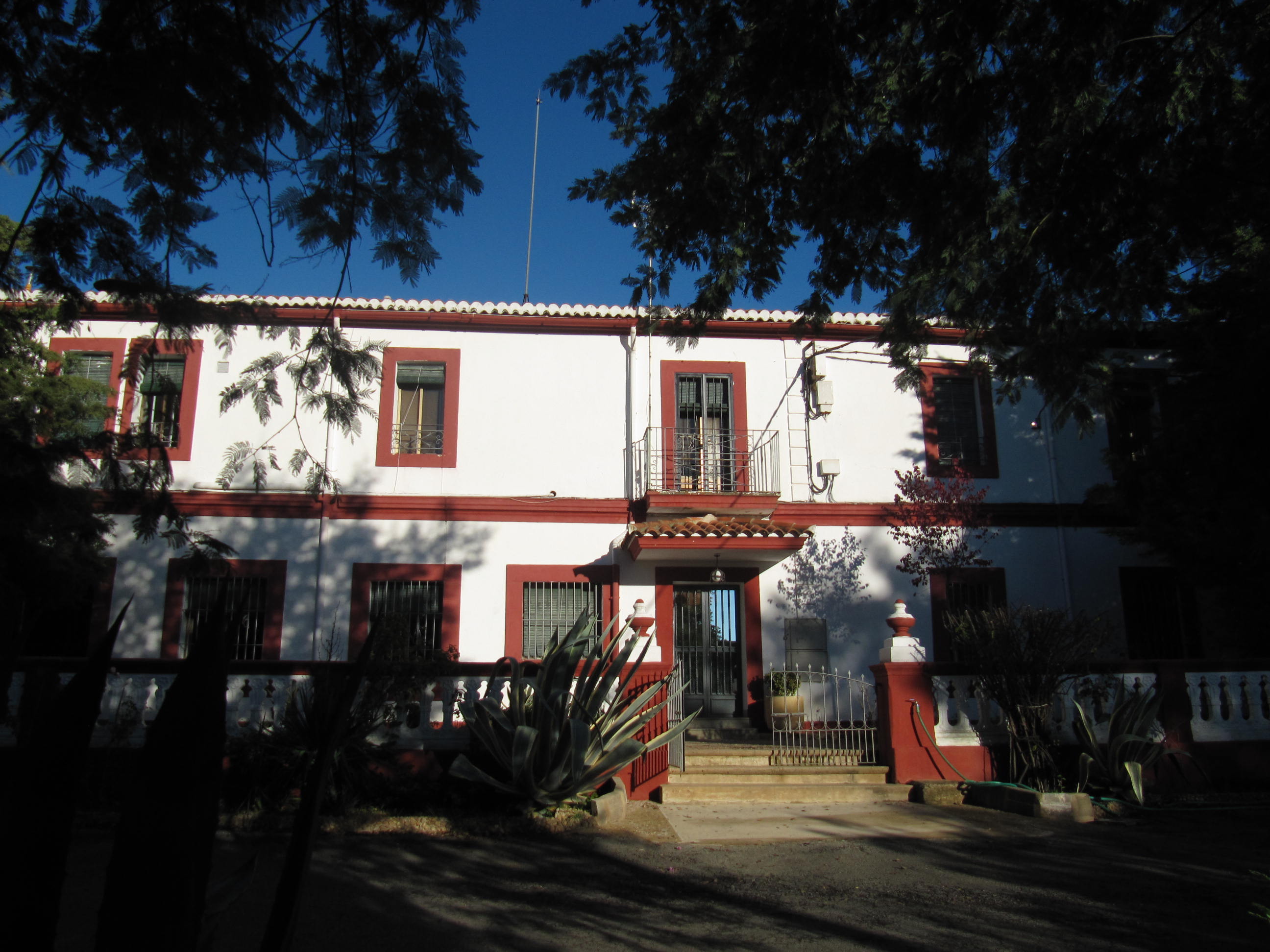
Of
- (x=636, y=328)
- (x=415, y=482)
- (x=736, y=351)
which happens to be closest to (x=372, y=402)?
(x=415, y=482)

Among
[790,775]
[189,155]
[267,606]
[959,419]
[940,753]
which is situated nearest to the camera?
[189,155]

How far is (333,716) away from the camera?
1277mm

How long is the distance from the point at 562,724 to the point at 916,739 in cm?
410

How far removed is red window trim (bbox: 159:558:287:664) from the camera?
12.2 meters

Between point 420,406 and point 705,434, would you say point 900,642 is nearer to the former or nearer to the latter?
point 705,434

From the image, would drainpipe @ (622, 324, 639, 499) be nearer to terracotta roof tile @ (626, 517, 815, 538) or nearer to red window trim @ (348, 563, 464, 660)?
terracotta roof tile @ (626, 517, 815, 538)

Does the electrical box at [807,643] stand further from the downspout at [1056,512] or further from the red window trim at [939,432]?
the downspout at [1056,512]

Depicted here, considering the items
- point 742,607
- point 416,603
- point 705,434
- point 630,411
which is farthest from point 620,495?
point 416,603

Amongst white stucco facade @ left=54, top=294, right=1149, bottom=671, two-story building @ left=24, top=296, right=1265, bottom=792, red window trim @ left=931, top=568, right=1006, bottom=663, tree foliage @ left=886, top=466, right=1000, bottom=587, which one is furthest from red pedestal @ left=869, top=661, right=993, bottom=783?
tree foliage @ left=886, top=466, right=1000, bottom=587

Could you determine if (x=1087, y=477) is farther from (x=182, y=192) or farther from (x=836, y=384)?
(x=182, y=192)

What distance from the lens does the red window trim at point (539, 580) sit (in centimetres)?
1252

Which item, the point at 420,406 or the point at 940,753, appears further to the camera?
the point at 420,406

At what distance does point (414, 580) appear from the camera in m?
12.6

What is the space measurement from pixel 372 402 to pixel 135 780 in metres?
12.4
